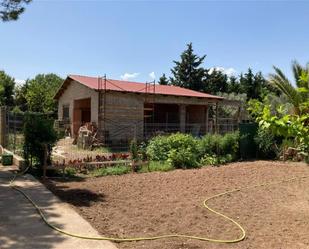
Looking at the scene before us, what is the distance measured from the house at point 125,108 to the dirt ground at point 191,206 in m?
8.11

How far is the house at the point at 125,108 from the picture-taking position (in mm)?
21672

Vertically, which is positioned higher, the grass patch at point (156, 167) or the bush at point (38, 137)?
the bush at point (38, 137)

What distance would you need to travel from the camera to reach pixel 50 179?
10.3 metres

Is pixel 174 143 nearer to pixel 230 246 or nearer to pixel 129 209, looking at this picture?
pixel 129 209

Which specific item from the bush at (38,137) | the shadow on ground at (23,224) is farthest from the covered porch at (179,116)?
the shadow on ground at (23,224)

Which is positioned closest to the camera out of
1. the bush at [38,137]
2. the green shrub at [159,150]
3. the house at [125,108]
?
the bush at [38,137]

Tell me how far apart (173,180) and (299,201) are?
3280mm

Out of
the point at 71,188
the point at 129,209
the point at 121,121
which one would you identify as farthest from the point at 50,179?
the point at 121,121

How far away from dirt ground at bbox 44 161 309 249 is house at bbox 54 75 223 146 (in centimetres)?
811

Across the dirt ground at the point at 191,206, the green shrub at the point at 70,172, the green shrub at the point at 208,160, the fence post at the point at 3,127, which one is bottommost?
the dirt ground at the point at 191,206

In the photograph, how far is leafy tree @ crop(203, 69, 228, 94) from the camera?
146 ft

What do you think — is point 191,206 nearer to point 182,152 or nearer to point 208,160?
point 182,152

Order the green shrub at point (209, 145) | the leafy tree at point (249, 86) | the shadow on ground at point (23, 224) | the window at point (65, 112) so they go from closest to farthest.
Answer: the shadow on ground at point (23, 224) < the green shrub at point (209, 145) < the window at point (65, 112) < the leafy tree at point (249, 86)

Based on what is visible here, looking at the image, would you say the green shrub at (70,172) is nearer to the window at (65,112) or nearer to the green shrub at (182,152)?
the green shrub at (182,152)
